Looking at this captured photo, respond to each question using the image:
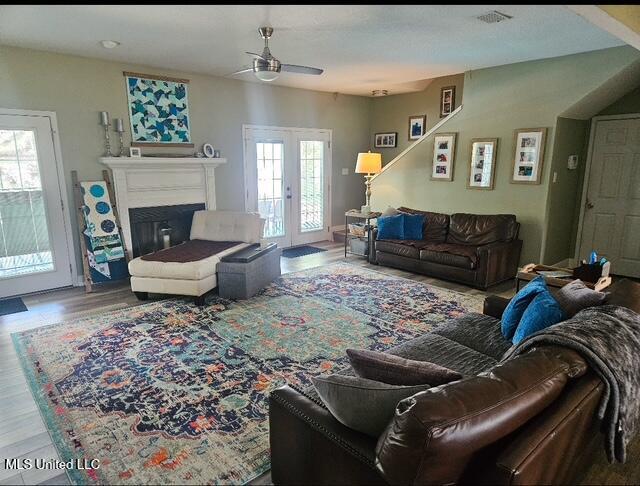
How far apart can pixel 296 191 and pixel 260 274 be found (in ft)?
8.99

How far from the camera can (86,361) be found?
304cm

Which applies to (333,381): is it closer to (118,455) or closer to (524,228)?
(118,455)

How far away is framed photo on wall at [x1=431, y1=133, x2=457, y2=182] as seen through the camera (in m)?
5.79

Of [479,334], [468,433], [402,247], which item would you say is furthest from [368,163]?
[468,433]

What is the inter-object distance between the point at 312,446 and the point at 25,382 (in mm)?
2409

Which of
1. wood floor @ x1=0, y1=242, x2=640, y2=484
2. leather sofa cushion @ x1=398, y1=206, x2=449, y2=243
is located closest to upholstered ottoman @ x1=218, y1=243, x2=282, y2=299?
wood floor @ x1=0, y1=242, x2=640, y2=484

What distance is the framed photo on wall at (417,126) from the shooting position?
23.9 feet

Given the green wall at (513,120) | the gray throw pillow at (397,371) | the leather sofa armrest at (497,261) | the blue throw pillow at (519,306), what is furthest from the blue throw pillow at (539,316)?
the green wall at (513,120)

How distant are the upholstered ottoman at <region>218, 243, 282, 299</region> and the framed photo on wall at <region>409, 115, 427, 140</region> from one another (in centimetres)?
425

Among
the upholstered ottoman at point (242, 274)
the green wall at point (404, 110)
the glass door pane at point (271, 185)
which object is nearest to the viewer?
the upholstered ottoman at point (242, 274)

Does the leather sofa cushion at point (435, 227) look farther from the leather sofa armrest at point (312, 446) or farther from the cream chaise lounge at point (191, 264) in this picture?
the leather sofa armrest at point (312, 446)

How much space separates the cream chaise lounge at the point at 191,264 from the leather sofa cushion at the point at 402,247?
1.73 metres

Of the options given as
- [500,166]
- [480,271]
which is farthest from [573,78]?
[480,271]

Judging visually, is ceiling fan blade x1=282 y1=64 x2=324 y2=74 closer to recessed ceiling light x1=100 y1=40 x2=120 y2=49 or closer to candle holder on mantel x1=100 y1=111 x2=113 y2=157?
recessed ceiling light x1=100 y1=40 x2=120 y2=49
